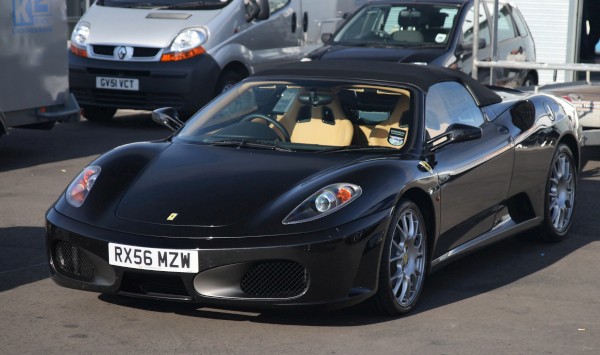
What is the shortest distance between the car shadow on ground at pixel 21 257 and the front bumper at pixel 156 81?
5.74 metres

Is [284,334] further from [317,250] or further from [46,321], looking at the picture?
[46,321]

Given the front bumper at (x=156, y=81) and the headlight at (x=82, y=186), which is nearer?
the headlight at (x=82, y=186)

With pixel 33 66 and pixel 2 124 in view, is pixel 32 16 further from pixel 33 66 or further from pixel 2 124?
pixel 2 124

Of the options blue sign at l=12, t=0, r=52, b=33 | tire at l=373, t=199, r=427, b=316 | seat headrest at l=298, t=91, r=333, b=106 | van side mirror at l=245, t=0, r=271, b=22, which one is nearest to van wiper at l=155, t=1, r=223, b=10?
van side mirror at l=245, t=0, r=271, b=22

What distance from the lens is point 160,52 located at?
13.9 m

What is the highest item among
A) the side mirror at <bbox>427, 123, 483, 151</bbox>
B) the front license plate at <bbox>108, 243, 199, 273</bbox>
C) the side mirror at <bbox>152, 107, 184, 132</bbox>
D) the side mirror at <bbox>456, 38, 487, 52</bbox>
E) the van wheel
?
the side mirror at <bbox>427, 123, 483, 151</bbox>

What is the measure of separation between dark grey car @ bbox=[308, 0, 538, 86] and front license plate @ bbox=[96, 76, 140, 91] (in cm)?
209

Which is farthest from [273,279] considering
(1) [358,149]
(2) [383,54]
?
(2) [383,54]

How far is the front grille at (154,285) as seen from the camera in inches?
224

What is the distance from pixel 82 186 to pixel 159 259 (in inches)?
34.1

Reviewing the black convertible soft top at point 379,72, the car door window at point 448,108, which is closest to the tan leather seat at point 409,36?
the black convertible soft top at point 379,72

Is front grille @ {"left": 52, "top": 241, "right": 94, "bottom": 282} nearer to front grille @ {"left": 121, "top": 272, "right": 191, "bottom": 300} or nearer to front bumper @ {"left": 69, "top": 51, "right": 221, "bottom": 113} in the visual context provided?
front grille @ {"left": 121, "top": 272, "right": 191, "bottom": 300}

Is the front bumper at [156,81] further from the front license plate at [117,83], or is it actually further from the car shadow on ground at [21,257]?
the car shadow on ground at [21,257]

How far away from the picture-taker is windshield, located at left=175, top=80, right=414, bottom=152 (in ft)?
22.2
